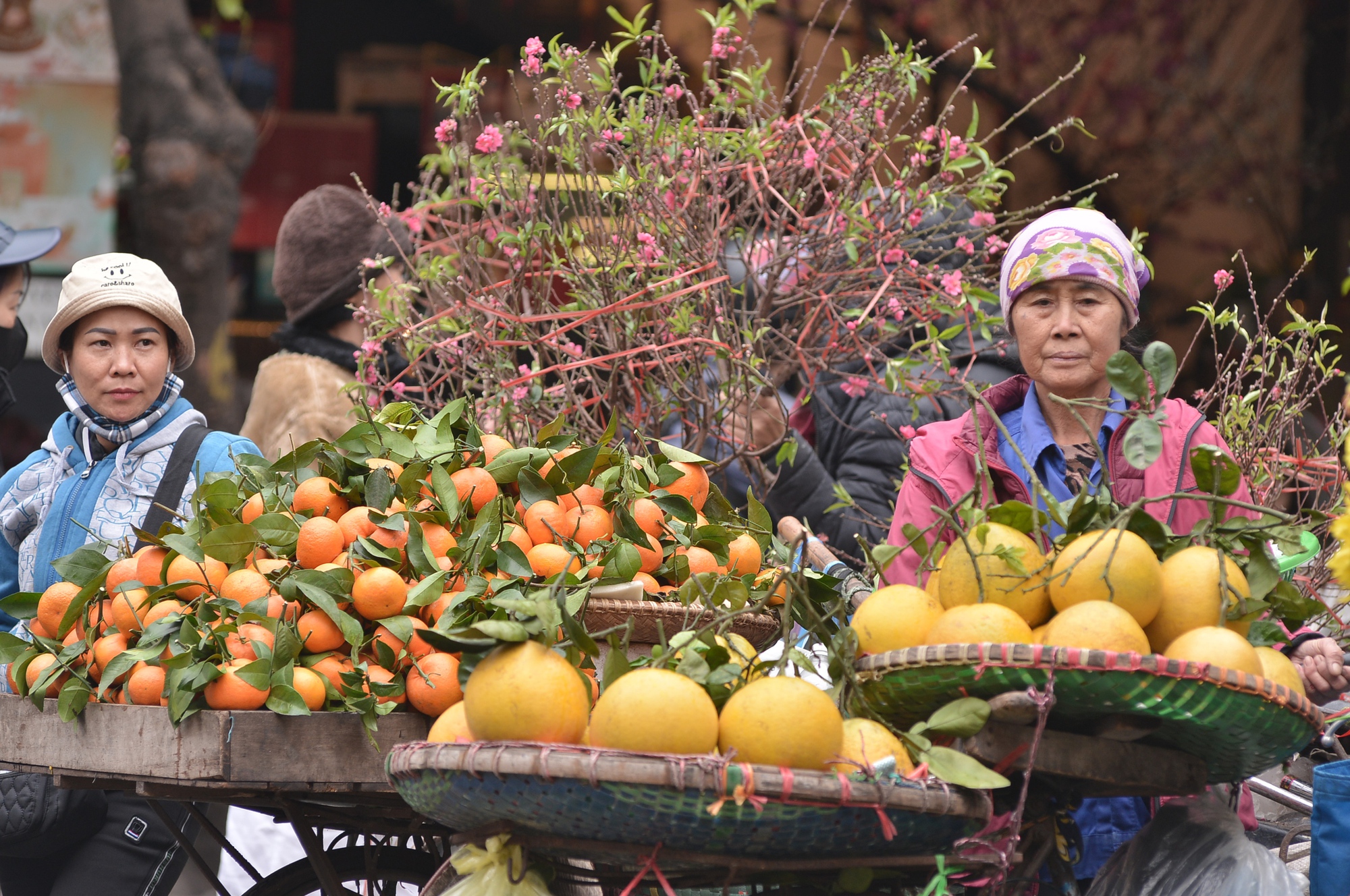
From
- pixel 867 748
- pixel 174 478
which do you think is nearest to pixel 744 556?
pixel 867 748

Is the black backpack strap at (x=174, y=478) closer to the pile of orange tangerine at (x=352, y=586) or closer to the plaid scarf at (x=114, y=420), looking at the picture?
the plaid scarf at (x=114, y=420)

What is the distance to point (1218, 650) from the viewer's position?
159cm

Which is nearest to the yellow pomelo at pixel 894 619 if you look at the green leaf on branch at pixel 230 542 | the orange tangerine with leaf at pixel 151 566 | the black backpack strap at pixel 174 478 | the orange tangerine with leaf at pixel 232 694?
the orange tangerine with leaf at pixel 232 694

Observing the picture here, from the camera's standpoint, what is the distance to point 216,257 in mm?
5797

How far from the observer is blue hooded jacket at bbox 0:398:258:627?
2914 mm

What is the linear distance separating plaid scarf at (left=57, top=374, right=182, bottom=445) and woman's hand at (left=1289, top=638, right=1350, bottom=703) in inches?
89.3

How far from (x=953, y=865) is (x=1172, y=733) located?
0.31 metres

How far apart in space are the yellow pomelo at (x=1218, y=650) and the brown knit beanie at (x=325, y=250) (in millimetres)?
2620

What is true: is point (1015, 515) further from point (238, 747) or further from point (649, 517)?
point (238, 747)

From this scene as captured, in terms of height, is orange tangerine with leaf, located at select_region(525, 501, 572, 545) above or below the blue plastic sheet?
above

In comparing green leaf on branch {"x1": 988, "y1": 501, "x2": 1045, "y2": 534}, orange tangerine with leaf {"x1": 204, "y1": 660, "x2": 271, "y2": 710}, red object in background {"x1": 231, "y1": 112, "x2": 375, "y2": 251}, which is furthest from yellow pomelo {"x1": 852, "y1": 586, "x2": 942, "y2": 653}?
red object in background {"x1": 231, "y1": 112, "x2": 375, "y2": 251}

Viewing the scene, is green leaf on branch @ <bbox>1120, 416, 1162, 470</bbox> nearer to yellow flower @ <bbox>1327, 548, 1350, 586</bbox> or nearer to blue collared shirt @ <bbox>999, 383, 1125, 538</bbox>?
yellow flower @ <bbox>1327, 548, 1350, 586</bbox>

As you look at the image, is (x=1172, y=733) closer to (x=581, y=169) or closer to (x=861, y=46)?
(x=581, y=169)

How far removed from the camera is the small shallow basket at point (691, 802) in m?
1.50
